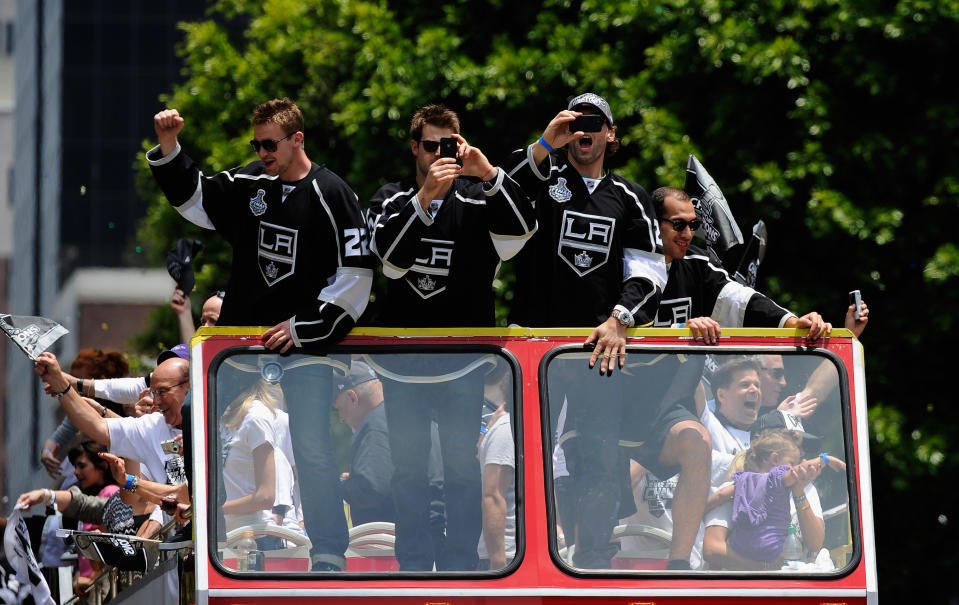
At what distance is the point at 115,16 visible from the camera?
44938mm

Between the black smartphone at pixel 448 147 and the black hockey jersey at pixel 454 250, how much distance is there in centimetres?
21

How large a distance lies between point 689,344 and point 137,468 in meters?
3.94

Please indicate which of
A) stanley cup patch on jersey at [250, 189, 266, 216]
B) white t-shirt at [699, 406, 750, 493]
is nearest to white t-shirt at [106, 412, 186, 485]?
stanley cup patch on jersey at [250, 189, 266, 216]

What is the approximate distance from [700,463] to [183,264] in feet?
12.4

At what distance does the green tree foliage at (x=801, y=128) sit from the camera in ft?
49.0

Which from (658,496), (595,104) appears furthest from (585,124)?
(658,496)

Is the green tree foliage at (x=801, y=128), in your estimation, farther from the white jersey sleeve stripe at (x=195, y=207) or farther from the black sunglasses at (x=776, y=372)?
the white jersey sleeve stripe at (x=195, y=207)

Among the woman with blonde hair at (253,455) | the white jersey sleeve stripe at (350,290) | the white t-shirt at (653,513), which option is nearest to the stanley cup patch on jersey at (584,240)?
the white jersey sleeve stripe at (350,290)

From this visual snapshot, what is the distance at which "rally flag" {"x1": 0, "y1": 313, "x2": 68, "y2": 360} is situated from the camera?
7.22m

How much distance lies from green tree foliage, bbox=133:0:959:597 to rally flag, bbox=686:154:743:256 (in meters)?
5.85

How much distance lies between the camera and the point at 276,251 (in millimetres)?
6941

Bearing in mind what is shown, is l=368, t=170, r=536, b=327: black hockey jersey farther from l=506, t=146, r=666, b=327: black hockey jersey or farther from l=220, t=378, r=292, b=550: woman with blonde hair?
l=220, t=378, r=292, b=550: woman with blonde hair

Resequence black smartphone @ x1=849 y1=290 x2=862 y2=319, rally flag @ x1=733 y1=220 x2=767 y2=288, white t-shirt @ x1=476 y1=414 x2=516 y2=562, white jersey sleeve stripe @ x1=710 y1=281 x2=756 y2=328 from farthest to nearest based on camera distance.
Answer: rally flag @ x1=733 y1=220 x2=767 y2=288 < white jersey sleeve stripe @ x1=710 y1=281 x2=756 y2=328 < black smartphone @ x1=849 y1=290 x2=862 y2=319 < white t-shirt @ x1=476 y1=414 x2=516 y2=562

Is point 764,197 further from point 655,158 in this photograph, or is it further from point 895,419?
point 895,419
